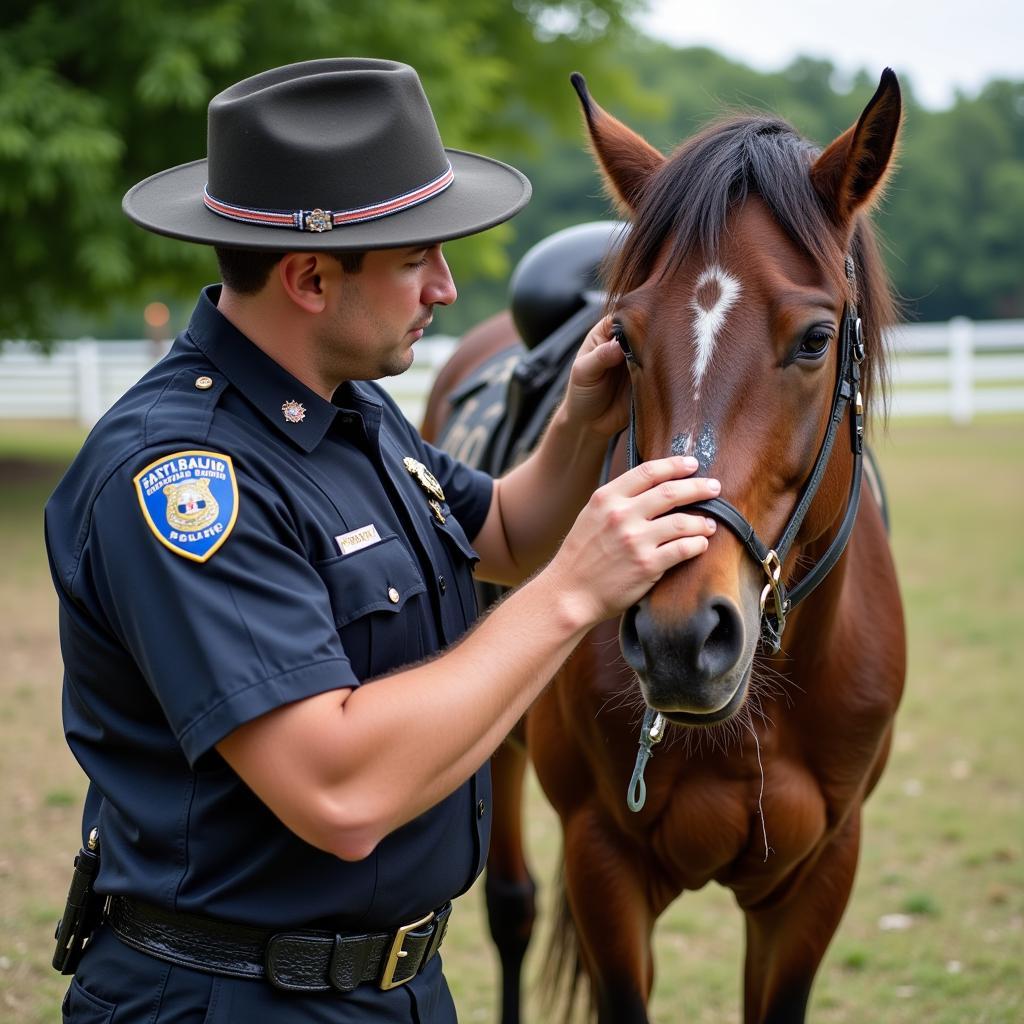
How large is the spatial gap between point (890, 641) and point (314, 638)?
1.55m

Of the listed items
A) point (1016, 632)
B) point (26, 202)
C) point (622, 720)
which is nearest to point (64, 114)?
point (26, 202)

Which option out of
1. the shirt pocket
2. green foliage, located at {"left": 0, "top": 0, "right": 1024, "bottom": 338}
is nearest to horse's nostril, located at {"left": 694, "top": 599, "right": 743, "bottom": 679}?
the shirt pocket

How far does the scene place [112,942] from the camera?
184cm

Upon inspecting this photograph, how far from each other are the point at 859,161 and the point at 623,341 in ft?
1.67

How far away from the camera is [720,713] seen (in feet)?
5.86

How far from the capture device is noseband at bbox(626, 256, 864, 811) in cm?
187

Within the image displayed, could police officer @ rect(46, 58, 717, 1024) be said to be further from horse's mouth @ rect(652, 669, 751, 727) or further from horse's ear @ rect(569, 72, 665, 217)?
horse's ear @ rect(569, 72, 665, 217)

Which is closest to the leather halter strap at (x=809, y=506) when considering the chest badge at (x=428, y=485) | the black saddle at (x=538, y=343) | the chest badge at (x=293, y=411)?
the chest badge at (x=428, y=485)

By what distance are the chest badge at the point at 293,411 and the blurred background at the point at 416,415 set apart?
46.3 inches

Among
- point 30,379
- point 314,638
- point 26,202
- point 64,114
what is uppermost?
point 314,638

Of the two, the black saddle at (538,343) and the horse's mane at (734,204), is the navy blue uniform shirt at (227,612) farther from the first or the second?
the black saddle at (538,343)

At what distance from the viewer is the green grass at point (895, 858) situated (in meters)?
3.78

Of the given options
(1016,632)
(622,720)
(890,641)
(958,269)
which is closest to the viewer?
(622,720)

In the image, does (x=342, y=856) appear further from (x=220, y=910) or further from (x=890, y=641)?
(x=890, y=641)
